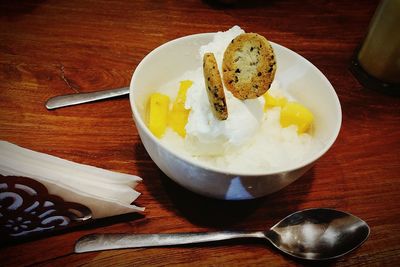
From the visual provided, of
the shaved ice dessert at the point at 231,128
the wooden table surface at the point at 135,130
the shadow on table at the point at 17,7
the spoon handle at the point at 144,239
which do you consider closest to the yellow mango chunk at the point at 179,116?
the shaved ice dessert at the point at 231,128

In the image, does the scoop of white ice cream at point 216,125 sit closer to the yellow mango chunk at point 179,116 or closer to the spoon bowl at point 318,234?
the yellow mango chunk at point 179,116

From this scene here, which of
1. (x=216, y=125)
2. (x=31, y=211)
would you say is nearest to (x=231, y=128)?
(x=216, y=125)

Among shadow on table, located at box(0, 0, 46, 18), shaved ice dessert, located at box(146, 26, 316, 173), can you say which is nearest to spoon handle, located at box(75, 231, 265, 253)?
shaved ice dessert, located at box(146, 26, 316, 173)

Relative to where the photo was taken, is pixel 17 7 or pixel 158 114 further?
pixel 17 7

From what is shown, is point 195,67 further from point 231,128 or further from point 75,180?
point 75,180

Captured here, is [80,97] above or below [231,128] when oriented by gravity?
below

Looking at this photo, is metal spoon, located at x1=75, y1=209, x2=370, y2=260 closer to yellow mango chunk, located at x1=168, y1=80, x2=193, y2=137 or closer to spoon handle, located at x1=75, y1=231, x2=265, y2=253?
spoon handle, located at x1=75, y1=231, x2=265, y2=253

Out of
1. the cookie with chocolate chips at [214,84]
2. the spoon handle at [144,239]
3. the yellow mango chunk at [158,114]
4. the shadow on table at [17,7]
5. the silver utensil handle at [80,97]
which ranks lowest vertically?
the spoon handle at [144,239]

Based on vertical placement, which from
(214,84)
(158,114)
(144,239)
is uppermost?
(214,84)
